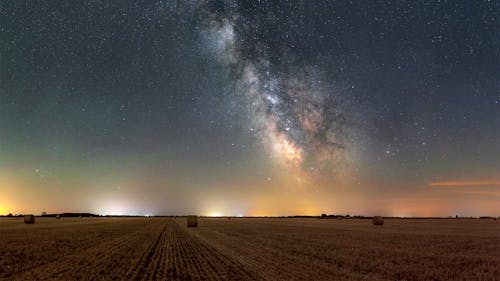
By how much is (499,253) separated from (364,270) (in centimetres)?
1051

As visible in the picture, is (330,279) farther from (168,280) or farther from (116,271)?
(116,271)

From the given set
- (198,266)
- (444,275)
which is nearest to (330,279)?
(444,275)

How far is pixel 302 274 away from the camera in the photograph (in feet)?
48.9

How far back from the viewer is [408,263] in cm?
1805

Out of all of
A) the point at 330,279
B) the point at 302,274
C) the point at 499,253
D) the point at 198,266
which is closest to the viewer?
the point at 330,279

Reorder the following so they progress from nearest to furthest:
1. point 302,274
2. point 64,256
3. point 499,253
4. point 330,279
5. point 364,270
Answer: point 330,279
point 302,274
point 364,270
point 64,256
point 499,253

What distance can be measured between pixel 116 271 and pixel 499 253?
724 inches

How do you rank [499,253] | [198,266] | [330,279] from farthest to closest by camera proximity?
[499,253] < [198,266] < [330,279]

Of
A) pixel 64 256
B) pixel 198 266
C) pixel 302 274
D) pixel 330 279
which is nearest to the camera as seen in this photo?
pixel 330 279

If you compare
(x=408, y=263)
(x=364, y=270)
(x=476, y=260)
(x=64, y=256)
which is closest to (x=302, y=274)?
(x=364, y=270)

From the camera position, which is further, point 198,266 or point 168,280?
point 198,266

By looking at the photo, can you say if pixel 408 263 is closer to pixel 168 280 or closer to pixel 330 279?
pixel 330 279

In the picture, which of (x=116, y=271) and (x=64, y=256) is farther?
(x=64, y=256)

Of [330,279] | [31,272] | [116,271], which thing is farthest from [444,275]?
[31,272]
